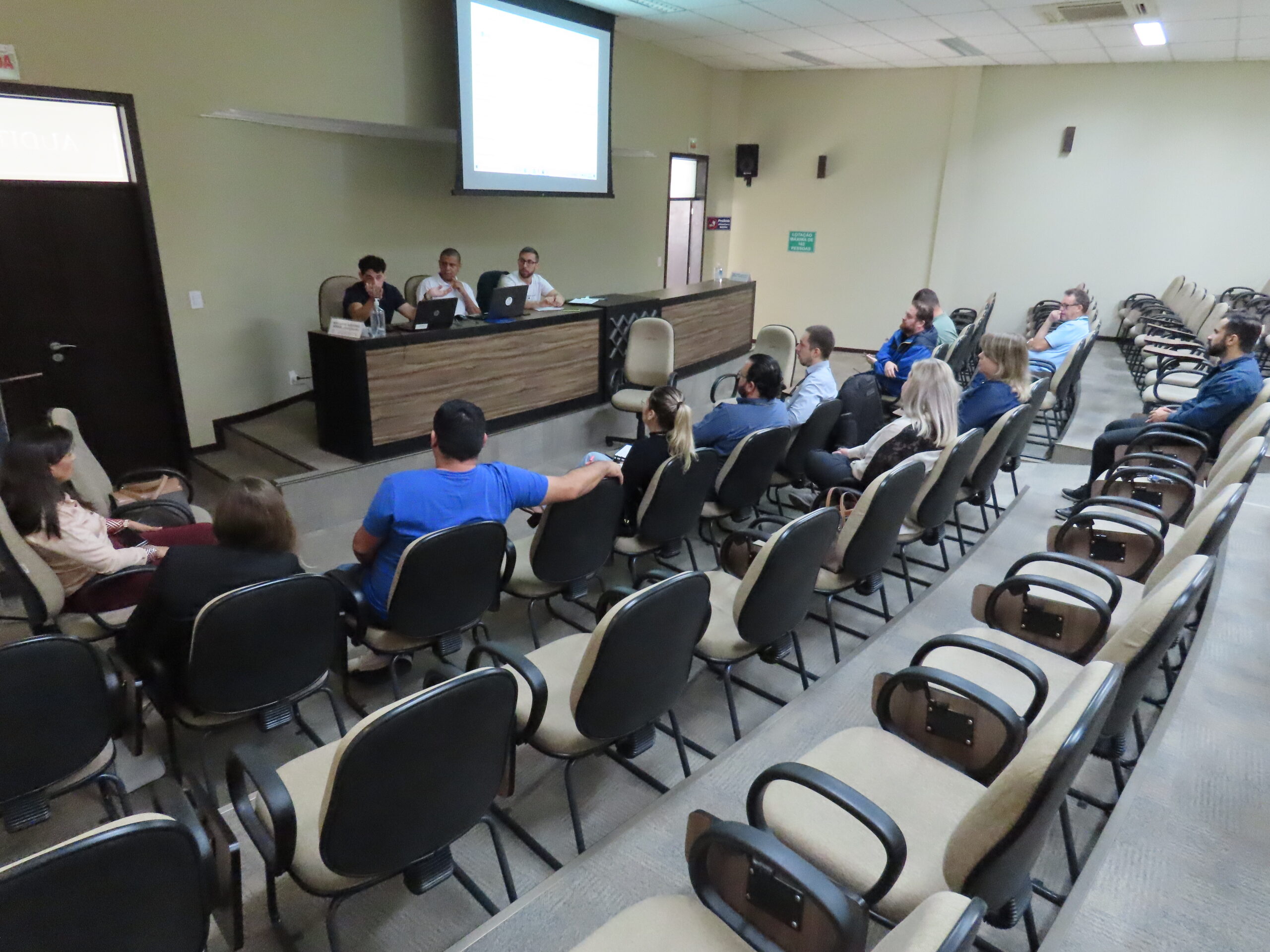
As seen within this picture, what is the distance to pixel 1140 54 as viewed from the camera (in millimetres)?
7562

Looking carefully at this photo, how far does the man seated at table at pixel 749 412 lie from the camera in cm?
353

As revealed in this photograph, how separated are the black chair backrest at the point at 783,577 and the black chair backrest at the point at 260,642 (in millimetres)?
1171

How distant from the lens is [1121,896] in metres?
1.72

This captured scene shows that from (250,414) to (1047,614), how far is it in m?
5.19

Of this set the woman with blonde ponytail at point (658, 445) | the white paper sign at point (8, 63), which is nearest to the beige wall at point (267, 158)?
the white paper sign at point (8, 63)

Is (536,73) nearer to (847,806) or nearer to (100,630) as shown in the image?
(100,630)

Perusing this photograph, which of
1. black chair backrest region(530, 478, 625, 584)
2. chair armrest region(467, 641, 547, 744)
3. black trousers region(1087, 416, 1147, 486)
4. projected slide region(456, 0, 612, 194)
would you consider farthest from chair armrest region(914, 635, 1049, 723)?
projected slide region(456, 0, 612, 194)

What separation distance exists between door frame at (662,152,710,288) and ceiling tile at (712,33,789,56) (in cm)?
136

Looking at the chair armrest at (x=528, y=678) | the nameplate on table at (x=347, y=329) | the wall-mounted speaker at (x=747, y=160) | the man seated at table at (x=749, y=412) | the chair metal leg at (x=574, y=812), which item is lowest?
the chair metal leg at (x=574, y=812)

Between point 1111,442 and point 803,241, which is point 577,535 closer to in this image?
point 1111,442

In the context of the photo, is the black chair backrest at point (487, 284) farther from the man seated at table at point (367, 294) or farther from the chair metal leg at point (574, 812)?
the chair metal leg at point (574, 812)

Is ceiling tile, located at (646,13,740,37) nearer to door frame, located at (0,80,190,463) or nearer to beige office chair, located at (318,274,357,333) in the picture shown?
beige office chair, located at (318,274,357,333)

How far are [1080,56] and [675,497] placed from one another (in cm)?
798

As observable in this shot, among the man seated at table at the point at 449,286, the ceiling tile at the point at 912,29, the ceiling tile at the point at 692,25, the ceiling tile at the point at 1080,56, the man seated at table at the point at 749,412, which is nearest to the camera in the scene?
the man seated at table at the point at 749,412
